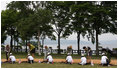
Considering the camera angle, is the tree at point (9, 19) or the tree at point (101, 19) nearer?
the tree at point (101, 19)

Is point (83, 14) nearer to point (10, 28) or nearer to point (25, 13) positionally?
point (25, 13)

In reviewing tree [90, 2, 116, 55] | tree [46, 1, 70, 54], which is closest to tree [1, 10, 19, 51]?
tree [46, 1, 70, 54]

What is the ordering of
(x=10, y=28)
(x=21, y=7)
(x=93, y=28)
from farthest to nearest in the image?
(x=10, y=28) < (x=21, y=7) < (x=93, y=28)

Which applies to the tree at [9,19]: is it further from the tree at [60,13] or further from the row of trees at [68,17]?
the tree at [60,13]

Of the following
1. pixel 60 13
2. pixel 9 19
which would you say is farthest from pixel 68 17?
pixel 9 19

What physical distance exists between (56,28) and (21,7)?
25.9 ft

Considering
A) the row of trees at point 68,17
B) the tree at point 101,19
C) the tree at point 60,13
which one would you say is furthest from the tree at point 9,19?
the tree at point 101,19

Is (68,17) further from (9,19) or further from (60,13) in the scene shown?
(9,19)

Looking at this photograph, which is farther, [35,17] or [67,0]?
[67,0]

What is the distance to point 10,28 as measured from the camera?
47.4 metres

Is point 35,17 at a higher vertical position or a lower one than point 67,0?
lower

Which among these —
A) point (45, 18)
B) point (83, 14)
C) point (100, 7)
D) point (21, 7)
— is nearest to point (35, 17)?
point (45, 18)

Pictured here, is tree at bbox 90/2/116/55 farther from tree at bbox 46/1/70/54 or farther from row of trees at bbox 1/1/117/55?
tree at bbox 46/1/70/54

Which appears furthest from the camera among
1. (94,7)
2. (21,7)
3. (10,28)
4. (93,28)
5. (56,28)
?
(10,28)
